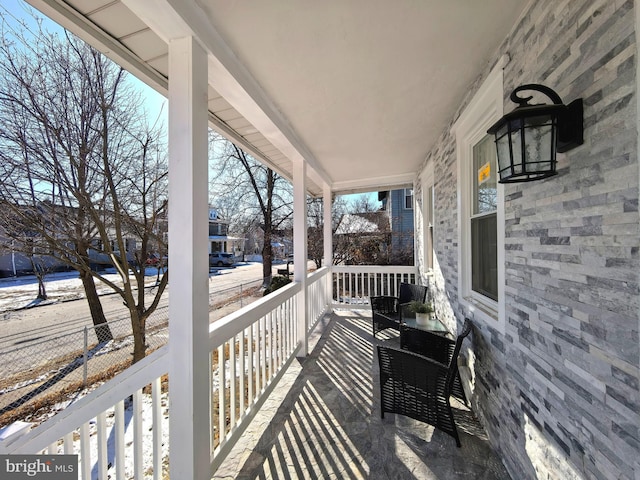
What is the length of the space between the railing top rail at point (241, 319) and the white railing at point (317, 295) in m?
1.14

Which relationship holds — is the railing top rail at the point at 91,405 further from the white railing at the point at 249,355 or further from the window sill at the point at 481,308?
the window sill at the point at 481,308

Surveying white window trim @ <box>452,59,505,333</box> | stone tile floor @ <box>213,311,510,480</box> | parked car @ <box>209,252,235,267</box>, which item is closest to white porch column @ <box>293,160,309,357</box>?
stone tile floor @ <box>213,311,510,480</box>

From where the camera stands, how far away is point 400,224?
941 cm

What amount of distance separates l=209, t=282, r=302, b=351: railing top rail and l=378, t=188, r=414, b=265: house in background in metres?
6.63

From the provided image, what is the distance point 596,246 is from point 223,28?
6.67 ft

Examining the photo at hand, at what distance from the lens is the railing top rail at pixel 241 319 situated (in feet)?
5.39

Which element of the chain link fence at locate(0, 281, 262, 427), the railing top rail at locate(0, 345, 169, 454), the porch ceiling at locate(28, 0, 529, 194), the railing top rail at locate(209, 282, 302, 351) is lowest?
the chain link fence at locate(0, 281, 262, 427)

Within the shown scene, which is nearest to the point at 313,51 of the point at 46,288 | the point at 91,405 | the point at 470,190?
the point at 470,190

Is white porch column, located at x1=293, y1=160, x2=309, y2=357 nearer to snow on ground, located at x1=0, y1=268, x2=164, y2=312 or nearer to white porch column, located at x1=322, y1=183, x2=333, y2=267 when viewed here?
white porch column, located at x1=322, y1=183, x2=333, y2=267

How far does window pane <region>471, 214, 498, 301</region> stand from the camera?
2.03 meters

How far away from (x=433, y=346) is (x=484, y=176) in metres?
1.52

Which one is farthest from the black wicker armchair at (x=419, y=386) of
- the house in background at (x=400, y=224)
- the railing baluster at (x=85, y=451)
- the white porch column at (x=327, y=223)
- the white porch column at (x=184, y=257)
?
the house in background at (x=400, y=224)

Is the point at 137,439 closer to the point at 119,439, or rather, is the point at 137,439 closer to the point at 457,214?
the point at 119,439

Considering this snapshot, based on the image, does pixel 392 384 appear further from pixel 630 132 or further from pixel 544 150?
pixel 630 132
